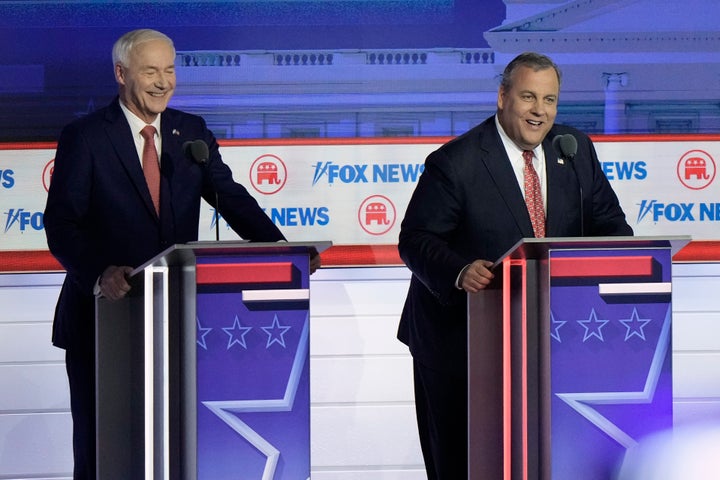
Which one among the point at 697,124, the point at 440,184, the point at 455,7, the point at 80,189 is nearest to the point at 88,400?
the point at 80,189

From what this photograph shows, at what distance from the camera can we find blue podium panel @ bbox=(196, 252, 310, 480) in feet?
8.85

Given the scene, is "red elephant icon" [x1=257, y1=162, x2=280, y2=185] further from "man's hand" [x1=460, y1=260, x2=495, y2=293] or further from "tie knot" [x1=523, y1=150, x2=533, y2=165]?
"man's hand" [x1=460, y1=260, x2=495, y2=293]

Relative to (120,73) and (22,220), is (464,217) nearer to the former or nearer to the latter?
(120,73)

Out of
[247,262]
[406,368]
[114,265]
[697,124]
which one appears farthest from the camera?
[697,124]

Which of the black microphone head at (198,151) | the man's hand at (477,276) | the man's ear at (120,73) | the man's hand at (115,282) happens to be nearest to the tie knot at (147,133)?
the man's ear at (120,73)

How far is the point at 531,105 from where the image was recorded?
3258mm

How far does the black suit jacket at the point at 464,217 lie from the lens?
127 inches

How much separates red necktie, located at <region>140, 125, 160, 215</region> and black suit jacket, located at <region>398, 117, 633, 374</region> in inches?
28.0

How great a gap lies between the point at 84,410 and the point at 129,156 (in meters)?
0.72

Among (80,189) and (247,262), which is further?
(80,189)

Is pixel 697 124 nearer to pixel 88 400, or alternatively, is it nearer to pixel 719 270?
pixel 719 270

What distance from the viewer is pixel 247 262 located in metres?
2.71

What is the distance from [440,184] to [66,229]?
1.04m

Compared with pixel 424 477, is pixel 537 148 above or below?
above
